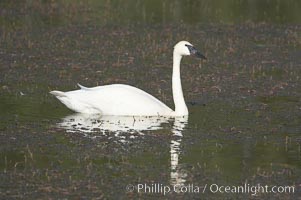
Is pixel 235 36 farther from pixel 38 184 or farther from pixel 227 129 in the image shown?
pixel 38 184

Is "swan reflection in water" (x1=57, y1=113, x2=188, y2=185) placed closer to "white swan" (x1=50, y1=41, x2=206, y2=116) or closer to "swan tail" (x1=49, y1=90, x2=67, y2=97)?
"white swan" (x1=50, y1=41, x2=206, y2=116)

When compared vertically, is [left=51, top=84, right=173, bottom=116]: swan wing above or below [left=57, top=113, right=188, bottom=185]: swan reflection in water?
above

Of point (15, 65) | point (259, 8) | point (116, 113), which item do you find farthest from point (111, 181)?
point (259, 8)

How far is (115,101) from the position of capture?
12.7 metres

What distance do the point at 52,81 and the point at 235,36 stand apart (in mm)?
5403

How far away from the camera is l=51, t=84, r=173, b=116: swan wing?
12688mm

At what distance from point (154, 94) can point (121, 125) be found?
7.03 feet

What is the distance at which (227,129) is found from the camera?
11.9 metres

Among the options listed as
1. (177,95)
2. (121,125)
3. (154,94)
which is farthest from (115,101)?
(154,94)

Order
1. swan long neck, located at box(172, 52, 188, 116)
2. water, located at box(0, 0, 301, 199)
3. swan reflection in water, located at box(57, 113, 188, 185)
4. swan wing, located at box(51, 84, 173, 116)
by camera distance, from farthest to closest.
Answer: swan long neck, located at box(172, 52, 188, 116)
swan wing, located at box(51, 84, 173, 116)
swan reflection in water, located at box(57, 113, 188, 185)
water, located at box(0, 0, 301, 199)

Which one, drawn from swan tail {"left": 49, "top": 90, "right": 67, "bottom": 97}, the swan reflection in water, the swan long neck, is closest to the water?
the swan reflection in water

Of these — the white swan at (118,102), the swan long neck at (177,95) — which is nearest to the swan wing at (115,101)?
the white swan at (118,102)

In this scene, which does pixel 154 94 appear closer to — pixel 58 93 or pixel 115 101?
pixel 115 101

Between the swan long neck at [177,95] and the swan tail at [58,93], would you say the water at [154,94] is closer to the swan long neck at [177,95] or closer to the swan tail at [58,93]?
the swan long neck at [177,95]
